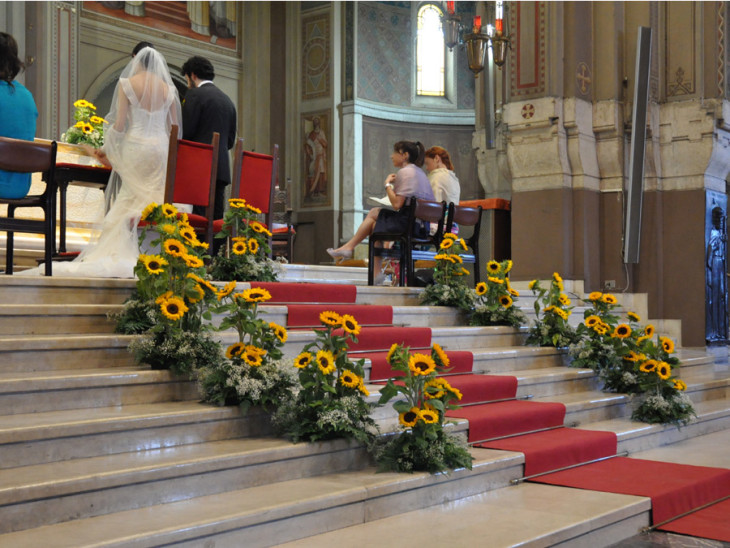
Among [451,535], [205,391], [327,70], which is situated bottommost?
[451,535]

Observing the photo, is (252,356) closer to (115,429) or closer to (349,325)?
(349,325)

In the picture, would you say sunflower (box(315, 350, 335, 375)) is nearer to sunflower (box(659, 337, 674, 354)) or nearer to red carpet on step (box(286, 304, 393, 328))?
red carpet on step (box(286, 304, 393, 328))

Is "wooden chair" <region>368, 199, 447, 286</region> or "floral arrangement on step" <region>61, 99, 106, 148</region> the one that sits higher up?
"floral arrangement on step" <region>61, 99, 106, 148</region>

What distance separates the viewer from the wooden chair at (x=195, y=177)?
5.73 metres

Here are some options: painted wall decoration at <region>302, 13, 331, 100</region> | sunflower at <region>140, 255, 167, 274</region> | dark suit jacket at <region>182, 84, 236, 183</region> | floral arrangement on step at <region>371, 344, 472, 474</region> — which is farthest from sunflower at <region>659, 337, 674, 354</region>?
painted wall decoration at <region>302, 13, 331, 100</region>

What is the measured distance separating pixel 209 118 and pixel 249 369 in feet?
10.2

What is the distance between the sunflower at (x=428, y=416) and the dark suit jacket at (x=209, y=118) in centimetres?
318

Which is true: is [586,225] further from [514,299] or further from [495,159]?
[514,299]

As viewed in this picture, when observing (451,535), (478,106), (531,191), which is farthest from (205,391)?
(478,106)

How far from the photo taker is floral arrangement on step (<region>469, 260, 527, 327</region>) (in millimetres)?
6445

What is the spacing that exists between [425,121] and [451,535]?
1366cm

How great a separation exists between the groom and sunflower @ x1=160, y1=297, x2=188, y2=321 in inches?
99.9

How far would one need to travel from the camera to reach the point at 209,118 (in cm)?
650

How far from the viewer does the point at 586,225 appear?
348 inches
